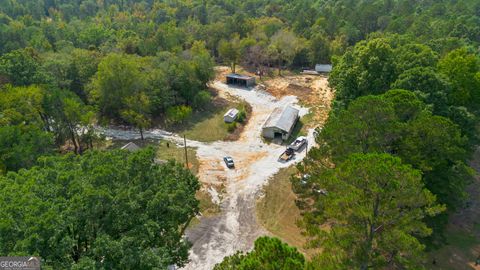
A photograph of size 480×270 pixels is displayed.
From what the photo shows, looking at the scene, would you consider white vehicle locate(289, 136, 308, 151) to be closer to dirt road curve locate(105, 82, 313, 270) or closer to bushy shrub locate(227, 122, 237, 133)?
dirt road curve locate(105, 82, 313, 270)

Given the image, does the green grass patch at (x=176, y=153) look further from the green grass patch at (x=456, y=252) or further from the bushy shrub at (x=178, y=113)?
the green grass patch at (x=456, y=252)

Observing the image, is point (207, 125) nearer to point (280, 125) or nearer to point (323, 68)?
point (280, 125)

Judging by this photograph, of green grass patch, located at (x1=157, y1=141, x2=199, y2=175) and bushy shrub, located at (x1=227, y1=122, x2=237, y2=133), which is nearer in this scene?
green grass patch, located at (x1=157, y1=141, x2=199, y2=175)

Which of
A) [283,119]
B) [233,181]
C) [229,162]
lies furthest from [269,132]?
[233,181]

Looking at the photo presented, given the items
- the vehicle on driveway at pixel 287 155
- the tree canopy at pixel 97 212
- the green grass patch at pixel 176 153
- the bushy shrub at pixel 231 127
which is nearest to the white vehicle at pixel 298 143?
the vehicle on driveway at pixel 287 155

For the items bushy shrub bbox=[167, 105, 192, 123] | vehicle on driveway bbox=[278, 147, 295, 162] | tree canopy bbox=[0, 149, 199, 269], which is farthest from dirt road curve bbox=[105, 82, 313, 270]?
tree canopy bbox=[0, 149, 199, 269]

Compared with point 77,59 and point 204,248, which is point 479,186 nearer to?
point 204,248
